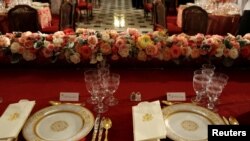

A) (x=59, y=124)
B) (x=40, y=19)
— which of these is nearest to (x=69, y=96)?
(x=59, y=124)

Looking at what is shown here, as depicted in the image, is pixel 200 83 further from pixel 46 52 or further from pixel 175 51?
pixel 46 52

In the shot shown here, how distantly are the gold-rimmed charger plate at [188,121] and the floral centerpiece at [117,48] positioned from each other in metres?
0.65

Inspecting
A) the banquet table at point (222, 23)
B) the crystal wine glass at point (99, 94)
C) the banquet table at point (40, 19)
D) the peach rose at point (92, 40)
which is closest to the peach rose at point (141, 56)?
the peach rose at point (92, 40)

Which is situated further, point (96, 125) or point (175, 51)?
point (175, 51)

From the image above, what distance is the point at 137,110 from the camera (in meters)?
1.44

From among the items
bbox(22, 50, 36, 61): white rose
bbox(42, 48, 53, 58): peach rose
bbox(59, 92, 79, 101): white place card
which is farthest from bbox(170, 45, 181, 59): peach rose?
bbox(22, 50, 36, 61): white rose

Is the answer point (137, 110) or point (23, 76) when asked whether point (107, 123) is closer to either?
point (137, 110)

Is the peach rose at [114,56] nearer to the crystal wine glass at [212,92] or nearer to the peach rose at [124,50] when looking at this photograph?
the peach rose at [124,50]

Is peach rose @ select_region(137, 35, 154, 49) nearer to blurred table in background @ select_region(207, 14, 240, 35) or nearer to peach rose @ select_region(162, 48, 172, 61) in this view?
peach rose @ select_region(162, 48, 172, 61)

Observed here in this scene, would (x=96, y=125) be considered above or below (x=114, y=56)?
below

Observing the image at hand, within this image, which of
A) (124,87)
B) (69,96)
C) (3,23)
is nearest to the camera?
(69,96)

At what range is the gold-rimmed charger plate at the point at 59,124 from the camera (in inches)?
50.3

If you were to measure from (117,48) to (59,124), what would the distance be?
819mm

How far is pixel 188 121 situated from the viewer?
1.39m
